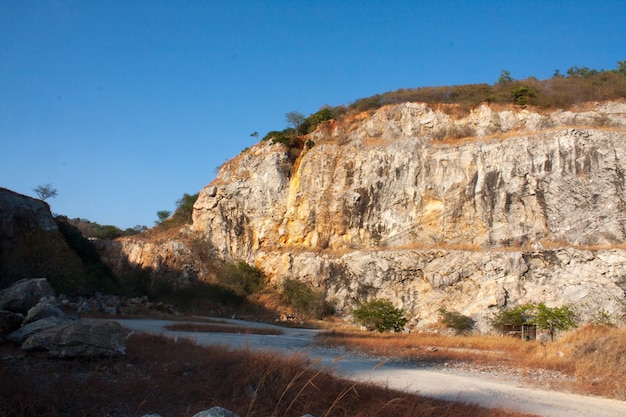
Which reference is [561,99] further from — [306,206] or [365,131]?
[306,206]

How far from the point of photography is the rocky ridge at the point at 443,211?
101ft

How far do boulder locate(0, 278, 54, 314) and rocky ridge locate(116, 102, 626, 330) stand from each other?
2497cm

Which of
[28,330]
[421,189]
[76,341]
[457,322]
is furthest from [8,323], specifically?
[421,189]

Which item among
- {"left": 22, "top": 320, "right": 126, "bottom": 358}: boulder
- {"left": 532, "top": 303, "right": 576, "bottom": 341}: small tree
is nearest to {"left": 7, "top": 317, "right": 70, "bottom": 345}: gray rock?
{"left": 22, "top": 320, "right": 126, "bottom": 358}: boulder

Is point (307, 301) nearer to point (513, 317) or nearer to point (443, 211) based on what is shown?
point (443, 211)

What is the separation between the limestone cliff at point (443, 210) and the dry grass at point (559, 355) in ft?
48.1

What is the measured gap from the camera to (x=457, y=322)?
28219mm

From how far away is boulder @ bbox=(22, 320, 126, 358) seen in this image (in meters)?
6.43

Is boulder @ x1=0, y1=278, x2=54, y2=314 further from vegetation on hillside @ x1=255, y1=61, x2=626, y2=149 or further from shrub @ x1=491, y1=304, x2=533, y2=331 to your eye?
vegetation on hillside @ x1=255, y1=61, x2=626, y2=149

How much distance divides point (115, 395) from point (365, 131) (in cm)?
3772

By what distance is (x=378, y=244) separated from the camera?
37250 mm

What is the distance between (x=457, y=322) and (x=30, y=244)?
26.2 metres

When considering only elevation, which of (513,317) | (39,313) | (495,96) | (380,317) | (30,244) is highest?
(495,96)

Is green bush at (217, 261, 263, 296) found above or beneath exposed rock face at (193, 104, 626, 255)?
beneath
